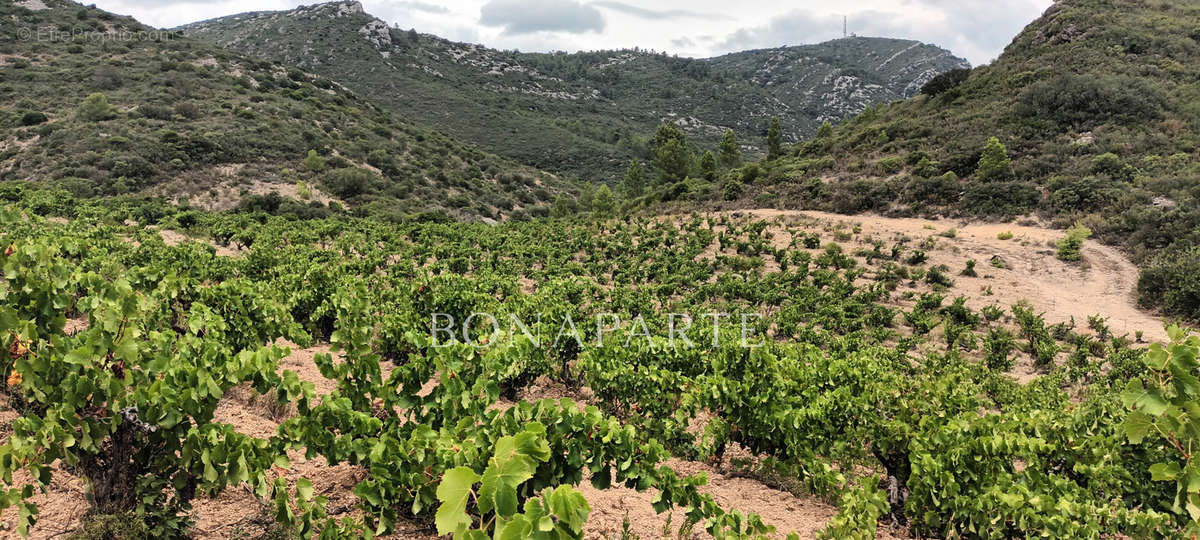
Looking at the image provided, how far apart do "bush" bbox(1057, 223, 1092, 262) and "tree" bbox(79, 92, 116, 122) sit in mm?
51259

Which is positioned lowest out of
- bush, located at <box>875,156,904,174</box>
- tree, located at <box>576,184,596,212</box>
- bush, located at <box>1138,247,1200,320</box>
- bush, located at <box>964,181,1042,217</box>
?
tree, located at <box>576,184,596,212</box>

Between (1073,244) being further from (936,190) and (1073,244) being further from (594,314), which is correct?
(594,314)

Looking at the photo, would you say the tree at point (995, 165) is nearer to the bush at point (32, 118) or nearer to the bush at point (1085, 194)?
the bush at point (1085, 194)

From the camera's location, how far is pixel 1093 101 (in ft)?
103

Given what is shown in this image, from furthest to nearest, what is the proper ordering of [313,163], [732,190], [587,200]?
1. [587,200]
2. [313,163]
3. [732,190]

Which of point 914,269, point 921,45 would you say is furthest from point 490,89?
point 921,45

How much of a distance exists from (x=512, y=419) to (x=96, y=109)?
4669 cm

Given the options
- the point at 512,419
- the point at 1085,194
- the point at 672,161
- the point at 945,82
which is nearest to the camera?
the point at 512,419

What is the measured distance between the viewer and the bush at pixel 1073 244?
19.6 meters

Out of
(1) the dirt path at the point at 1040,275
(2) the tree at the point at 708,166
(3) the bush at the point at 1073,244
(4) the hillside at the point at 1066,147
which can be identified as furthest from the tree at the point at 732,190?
(3) the bush at the point at 1073,244

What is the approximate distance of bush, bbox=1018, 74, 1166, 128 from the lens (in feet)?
99.7

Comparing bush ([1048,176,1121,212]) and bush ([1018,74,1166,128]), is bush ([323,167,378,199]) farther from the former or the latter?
bush ([1018,74,1166,128])

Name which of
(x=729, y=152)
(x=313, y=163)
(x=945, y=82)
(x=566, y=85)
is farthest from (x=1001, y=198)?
(x=566, y=85)

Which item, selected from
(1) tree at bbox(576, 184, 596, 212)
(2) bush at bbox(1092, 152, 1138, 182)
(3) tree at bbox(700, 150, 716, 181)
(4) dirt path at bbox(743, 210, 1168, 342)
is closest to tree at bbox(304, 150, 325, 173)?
(1) tree at bbox(576, 184, 596, 212)
